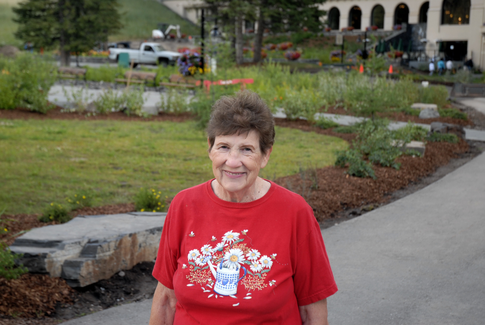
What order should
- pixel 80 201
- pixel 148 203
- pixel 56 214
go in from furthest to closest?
pixel 80 201
pixel 148 203
pixel 56 214

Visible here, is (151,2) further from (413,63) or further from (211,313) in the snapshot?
(211,313)

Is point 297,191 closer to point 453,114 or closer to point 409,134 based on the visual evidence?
point 409,134

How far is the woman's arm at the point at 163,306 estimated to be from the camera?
2.59 metres

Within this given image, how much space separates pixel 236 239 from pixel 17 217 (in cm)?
471

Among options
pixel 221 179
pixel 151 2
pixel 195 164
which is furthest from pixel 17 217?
pixel 151 2

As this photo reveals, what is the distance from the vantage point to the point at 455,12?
45.9 metres

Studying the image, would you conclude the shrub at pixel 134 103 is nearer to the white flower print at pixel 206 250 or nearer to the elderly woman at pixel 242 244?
the elderly woman at pixel 242 244

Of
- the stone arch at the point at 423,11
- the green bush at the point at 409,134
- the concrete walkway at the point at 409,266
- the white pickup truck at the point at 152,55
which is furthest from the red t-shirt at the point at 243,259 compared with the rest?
the stone arch at the point at 423,11

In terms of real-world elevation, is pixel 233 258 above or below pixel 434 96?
above

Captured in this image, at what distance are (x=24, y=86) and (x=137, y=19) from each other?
56204 millimetres

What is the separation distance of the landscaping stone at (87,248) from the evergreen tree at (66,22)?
1137 inches

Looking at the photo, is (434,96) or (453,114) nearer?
(453,114)

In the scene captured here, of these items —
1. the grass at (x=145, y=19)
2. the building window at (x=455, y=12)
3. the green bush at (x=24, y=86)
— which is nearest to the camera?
the green bush at (x=24, y=86)

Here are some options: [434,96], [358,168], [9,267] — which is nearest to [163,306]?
[9,267]
